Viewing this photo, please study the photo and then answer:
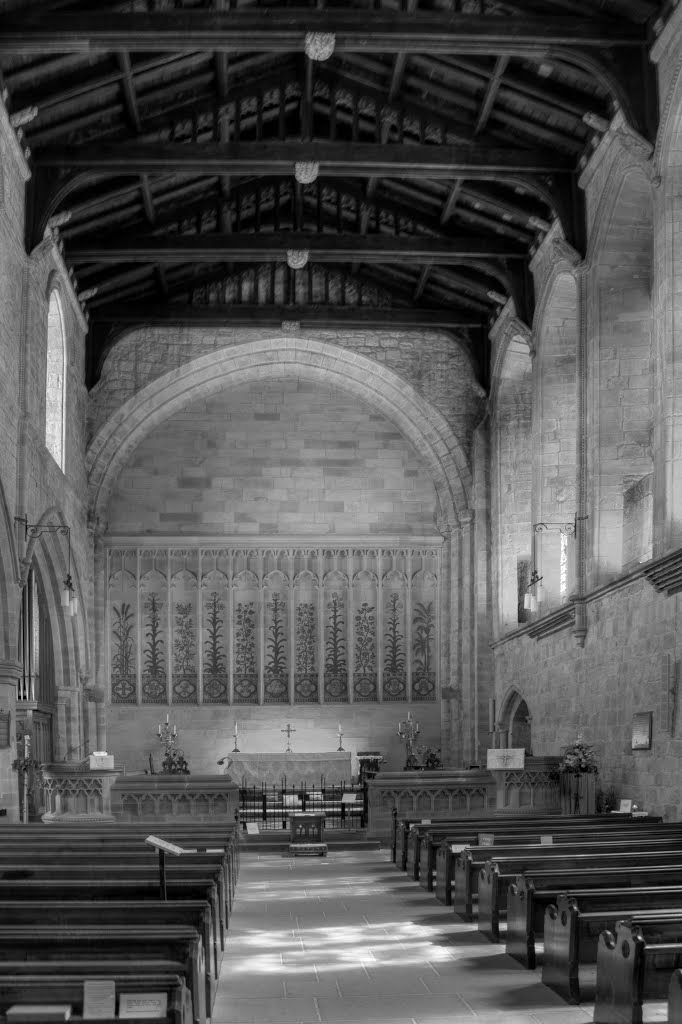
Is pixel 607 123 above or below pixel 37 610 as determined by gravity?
above

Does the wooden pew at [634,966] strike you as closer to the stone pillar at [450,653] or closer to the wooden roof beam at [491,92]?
the wooden roof beam at [491,92]

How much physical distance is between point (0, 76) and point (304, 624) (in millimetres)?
14064

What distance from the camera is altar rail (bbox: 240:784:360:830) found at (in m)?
20.5

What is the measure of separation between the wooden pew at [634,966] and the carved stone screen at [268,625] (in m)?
19.8

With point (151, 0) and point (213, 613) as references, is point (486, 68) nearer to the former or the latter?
point (151, 0)

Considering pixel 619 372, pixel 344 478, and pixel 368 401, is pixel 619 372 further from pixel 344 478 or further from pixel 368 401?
pixel 344 478

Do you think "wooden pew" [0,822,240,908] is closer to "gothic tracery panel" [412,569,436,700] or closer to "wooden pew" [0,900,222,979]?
"wooden pew" [0,900,222,979]

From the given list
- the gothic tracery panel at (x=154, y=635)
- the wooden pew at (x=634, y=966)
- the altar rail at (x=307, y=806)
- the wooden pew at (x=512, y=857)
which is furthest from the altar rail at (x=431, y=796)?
the wooden pew at (x=634, y=966)

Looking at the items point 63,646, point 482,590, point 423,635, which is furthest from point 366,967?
point 423,635

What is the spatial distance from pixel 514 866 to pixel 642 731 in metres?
5.54

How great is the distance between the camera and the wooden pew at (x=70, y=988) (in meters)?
4.84

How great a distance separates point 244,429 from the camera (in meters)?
27.3

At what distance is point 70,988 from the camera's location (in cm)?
490

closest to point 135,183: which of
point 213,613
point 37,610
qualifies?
point 37,610
